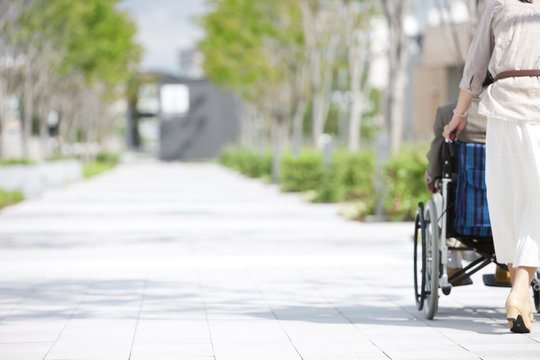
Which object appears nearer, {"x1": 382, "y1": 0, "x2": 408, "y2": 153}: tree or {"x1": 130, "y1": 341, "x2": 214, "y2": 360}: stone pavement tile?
{"x1": 130, "y1": 341, "x2": 214, "y2": 360}: stone pavement tile

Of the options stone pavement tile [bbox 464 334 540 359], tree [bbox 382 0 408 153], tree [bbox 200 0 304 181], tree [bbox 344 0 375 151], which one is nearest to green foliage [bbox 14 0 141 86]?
tree [bbox 200 0 304 181]

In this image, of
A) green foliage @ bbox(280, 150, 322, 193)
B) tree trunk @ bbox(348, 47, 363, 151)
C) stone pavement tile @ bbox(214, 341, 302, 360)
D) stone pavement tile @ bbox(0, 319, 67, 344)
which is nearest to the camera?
stone pavement tile @ bbox(214, 341, 302, 360)

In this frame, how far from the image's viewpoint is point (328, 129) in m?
92.1

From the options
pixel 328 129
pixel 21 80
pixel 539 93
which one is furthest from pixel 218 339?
pixel 328 129

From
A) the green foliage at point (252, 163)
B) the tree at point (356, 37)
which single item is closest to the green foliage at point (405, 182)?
the tree at point (356, 37)

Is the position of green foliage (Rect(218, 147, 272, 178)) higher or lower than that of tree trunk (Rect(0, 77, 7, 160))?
lower

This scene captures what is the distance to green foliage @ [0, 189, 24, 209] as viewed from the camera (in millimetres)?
19328

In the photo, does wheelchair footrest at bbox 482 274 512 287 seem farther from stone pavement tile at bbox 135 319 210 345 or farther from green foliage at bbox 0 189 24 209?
green foliage at bbox 0 189 24 209

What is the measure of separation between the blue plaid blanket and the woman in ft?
1.13

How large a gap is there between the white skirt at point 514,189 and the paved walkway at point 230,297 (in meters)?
0.48

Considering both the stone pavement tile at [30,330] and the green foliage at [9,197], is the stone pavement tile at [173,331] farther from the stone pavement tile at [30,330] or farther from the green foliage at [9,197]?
the green foliage at [9,197]

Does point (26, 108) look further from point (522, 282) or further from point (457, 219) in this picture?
point (522, 282)

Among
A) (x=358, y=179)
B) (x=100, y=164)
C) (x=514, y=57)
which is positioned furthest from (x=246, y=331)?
(x=100, y=164)

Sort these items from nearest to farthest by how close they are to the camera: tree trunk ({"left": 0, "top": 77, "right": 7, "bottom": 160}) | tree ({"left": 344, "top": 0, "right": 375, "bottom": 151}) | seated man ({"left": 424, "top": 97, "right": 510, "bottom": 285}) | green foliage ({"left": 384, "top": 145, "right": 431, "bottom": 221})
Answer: seated man ({"left": 424, "top": 97, "right": 510, "bottom": 285}) < green foliage ({"left": 384, "top": 145, "right": 431, "bottom": 221}) < tree trunk ({"left": 0, "top": 77, "right": 7, "bottom": 160}) < tree ({"left": 344, "top": 0, "right": 375, "bottom": 151})
